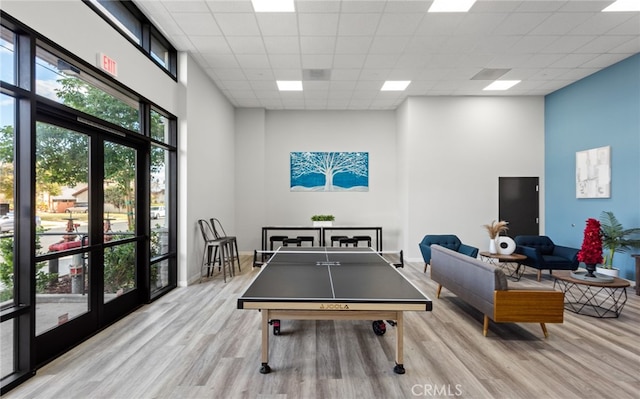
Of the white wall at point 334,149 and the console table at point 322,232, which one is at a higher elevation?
the white wall at point 334,149

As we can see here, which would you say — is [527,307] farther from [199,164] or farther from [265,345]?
[199,164]

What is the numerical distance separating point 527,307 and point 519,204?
5043 mm

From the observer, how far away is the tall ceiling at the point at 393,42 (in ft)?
13.0

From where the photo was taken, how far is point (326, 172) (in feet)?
27.0

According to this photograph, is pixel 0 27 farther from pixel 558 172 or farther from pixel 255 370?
pixel 558 172

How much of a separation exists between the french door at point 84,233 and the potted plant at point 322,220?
13.3 feet

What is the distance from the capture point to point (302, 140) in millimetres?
8258

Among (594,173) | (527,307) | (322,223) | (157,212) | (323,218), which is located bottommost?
(527,307)

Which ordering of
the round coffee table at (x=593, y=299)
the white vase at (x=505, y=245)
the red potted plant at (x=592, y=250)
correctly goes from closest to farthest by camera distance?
the round coffee table at (x=593, y=299)
the red potted plant at (x=592, y=250)
the white vase at (x=505, y=245)

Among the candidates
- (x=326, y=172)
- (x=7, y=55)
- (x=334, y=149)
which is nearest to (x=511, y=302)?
(x=7, y=55)

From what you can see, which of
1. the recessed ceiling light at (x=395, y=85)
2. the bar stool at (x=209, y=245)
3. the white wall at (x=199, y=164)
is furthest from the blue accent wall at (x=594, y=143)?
the white wall at (x=199, y=164)

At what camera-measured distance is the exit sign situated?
319 cm

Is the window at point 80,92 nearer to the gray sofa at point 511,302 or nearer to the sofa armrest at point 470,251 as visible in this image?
the gray sofa at point 511,302

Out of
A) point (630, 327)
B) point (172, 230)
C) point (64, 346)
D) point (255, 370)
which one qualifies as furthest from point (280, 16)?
point (630, 327)
